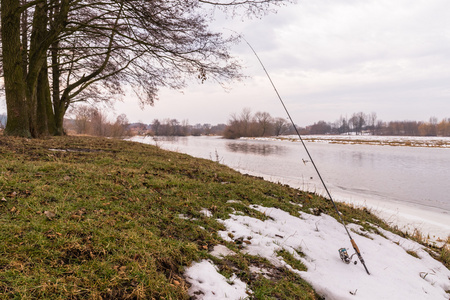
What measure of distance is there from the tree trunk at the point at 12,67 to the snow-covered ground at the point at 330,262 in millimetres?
7650

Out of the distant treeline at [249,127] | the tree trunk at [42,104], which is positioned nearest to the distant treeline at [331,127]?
the distant treeline at [249,127]

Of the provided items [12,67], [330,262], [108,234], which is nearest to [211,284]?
[108,234]

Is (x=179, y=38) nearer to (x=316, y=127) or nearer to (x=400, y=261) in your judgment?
(x=400, y=261)

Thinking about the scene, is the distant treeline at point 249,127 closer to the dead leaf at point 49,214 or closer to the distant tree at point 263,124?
the distant tree at point 263,124

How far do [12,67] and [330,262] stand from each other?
9387 millimetres

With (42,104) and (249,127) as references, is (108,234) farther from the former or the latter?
(249,127)

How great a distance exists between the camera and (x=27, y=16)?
408 inches

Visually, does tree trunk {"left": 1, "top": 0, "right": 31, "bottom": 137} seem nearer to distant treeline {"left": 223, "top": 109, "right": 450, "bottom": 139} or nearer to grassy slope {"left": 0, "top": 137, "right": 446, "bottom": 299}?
grassy slope {"left": 0, "top": 137, "right": 446, "bottom": 299}

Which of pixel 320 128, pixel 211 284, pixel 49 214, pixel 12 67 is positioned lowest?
pixel 211 284

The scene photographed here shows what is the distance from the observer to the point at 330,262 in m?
3.27

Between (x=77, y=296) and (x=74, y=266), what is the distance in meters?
0.31

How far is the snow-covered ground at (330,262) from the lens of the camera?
8.01ft

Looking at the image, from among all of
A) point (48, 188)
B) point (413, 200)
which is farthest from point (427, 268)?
point (413, 200)

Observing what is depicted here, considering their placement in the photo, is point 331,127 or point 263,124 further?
point 331,127
